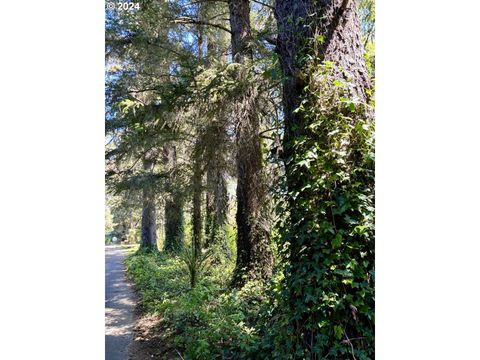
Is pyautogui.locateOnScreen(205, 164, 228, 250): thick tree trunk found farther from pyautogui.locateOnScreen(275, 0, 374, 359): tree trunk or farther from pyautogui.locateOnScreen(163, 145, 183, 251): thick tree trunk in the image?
pyautogui.locateOnScreen(275, 0, 374, 359): tree trunk

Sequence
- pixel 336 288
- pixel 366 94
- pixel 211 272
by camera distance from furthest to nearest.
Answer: pixel 211 272 < pixel 366 94 < pixel 336 288

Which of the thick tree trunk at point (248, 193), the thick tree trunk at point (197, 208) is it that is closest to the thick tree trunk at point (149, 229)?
the thick tree trunk at point (197, 208)

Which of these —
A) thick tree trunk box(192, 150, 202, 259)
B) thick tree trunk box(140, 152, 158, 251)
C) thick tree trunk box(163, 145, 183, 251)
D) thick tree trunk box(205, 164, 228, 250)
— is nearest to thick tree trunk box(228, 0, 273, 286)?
thick tree trunk box(205, 164, 228, 250)

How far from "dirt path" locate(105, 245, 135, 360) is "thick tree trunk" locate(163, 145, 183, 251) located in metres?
0.97

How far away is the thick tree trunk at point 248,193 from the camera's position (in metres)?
4.04

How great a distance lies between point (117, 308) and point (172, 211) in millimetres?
2056

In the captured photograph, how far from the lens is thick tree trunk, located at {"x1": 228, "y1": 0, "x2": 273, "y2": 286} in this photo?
4.04m

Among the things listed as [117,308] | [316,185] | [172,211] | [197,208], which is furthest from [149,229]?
[316,185]

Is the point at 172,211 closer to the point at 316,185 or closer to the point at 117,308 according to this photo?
the point at 117,308

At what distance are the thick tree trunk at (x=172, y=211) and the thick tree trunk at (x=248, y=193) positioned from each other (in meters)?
1.27

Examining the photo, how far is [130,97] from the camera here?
4176 mm
